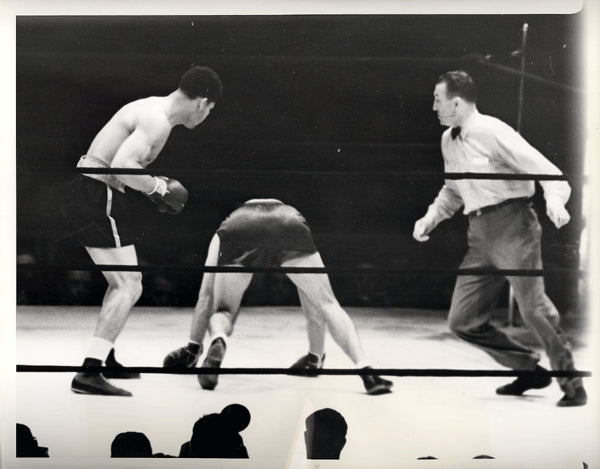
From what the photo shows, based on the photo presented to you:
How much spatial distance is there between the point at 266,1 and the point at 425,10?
0.47 metres

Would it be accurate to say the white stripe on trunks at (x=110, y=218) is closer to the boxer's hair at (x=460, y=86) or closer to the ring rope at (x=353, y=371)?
the ring rope at (x=353, y=371)

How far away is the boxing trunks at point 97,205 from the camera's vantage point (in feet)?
7.64

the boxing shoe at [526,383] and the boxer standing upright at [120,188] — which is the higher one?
the boxer standing upright at [120,188]

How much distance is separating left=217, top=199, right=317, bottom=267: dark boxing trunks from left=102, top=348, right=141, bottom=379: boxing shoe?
420 mm

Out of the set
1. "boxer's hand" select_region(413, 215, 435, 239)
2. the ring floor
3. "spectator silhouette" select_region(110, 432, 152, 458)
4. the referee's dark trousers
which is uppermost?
"boxer's hand" select_region(413, 215, 435, 239)

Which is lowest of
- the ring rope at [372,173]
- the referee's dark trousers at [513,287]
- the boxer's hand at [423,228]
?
the referee's dark trousers at [513,287]

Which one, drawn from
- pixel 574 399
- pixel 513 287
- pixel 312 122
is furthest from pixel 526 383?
pixel 312 122

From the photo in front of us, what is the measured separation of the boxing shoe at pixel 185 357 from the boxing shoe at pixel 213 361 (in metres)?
0.03

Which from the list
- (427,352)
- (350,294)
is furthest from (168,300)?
(427,352)

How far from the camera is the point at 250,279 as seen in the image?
2.33 metres

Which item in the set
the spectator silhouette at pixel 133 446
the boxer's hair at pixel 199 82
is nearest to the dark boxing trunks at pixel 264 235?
the boxer's hair at pixel 199 82

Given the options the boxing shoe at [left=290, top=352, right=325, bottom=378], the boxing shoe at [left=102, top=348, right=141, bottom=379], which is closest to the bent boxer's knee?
the boxing shoe at [left=102, top=348, right=141, bottom=379]

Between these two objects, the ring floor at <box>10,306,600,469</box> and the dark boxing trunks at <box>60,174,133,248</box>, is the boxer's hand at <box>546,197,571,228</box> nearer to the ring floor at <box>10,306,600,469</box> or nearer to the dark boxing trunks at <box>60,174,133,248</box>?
the ring floor at <box>10,306,600,469</box>

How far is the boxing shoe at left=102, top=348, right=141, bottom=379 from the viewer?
2328 mm
